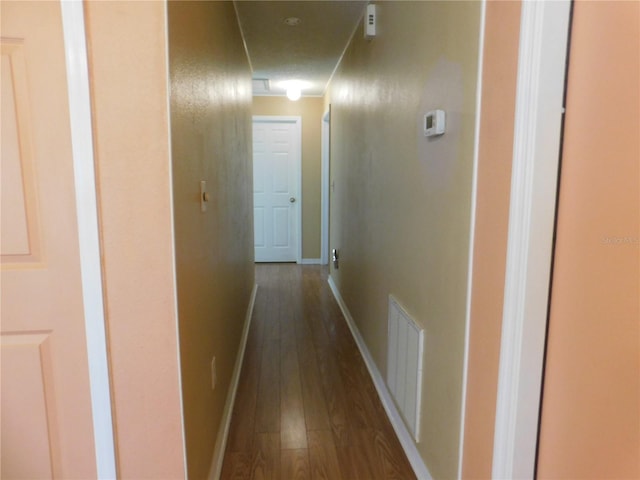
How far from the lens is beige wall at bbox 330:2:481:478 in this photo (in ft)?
4.26

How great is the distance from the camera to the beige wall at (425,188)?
4.26ft

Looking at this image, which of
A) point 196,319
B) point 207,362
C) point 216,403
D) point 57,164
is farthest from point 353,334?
point 57,164

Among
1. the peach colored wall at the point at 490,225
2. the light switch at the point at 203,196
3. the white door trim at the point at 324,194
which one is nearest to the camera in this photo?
the peach colored wall at the point at 490,225

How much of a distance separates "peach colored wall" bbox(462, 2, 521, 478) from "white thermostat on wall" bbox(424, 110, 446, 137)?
0.79 ft

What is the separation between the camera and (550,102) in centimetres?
96

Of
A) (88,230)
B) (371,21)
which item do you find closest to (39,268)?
(88,230)

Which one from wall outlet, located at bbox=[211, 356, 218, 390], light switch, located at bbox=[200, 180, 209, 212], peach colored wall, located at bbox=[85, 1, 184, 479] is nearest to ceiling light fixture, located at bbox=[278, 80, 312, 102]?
light switch, located at bbox=[200, 180, 209, 212]

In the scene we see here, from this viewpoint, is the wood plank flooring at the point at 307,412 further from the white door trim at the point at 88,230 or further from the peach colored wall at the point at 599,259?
the peach colored wall at the point at 599,259

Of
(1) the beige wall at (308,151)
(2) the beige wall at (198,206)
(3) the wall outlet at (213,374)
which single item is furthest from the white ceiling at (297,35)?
(3) the wall outlet at (213,374)

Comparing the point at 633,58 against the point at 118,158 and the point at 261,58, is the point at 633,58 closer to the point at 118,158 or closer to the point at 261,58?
the point at 118,158

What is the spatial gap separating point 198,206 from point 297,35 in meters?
2.24

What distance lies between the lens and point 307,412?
6.98ft

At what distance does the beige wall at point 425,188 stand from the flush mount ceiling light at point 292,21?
1.55ft

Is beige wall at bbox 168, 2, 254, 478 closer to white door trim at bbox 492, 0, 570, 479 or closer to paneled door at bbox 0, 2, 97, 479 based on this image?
paneled door at bbox 0, 2, 97, 479
